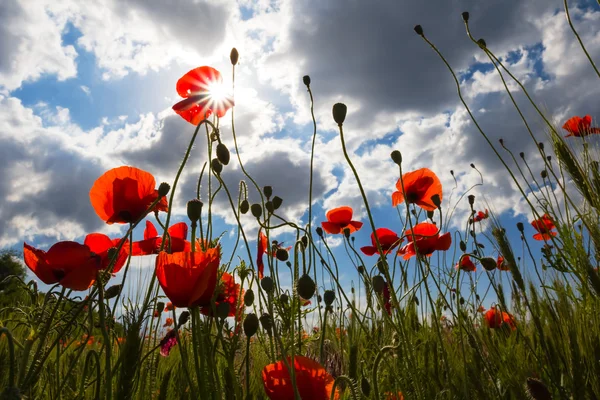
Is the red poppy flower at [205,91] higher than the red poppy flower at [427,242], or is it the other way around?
the red poppy flower at [205,91]

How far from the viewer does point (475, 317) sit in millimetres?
2520

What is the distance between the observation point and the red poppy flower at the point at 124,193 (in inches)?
60.9

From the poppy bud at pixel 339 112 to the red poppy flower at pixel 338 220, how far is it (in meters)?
1.63

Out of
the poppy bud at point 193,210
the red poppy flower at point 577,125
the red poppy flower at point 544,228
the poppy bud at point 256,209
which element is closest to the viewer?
the poppy bud at point 193,210

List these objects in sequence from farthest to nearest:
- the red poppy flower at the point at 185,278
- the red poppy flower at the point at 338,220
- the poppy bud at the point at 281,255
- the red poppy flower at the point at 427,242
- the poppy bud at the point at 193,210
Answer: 1. the red poppy flower at the point at 338,220
2. the red poppy flower at the point at 427,242
3. the poppy bud at the point at 281,255
4. the poppy bud at the point at 193,210
5. the red poppy flower at the point at 185,278

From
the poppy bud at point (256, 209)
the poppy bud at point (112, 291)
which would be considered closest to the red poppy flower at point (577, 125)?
the poppy bud at point (256, 209)

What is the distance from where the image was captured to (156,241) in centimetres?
167

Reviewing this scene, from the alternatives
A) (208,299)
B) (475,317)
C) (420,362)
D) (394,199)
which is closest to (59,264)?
(208,299)

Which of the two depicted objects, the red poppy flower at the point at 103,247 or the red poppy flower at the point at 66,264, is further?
the red poppy flower at the point at 103,247

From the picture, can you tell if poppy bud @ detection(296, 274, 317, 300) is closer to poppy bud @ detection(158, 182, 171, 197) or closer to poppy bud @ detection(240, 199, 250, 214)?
poppy bud @ detection(240, 199, 250, 214)

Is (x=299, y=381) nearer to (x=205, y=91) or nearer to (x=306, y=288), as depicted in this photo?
(x=306, y=288)

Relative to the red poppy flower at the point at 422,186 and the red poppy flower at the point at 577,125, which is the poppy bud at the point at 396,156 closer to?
the red poppy flower at the point at 422,186

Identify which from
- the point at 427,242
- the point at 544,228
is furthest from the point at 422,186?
the point at 544,228

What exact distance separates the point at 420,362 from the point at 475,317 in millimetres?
809
